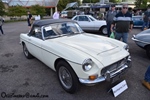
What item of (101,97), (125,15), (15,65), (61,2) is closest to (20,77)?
(15,65)

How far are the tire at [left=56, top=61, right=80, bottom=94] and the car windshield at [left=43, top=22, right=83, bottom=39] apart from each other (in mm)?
1069

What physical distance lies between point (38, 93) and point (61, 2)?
56214mm

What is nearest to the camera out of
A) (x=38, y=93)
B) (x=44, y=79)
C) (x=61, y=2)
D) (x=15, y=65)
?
(x=38, y=93)

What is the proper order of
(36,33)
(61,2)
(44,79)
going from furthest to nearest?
(61,2)
(36,33)
(44,79)

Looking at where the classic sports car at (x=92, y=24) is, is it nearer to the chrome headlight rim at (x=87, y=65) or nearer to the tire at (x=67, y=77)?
the tire at (x=67, y=77)

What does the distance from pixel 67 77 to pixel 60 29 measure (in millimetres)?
1564

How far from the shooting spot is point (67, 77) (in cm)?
278

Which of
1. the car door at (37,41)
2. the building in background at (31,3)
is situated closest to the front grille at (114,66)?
the car door at (37,41)

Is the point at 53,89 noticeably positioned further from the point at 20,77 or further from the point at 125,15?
the point at 125,15

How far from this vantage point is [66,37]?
11.5 feet

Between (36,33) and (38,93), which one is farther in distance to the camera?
(36,33)

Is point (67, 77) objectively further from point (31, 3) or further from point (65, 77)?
point (31, 3)

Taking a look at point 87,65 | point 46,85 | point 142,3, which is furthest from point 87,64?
point 142,3

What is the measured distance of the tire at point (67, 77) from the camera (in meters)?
2.52
